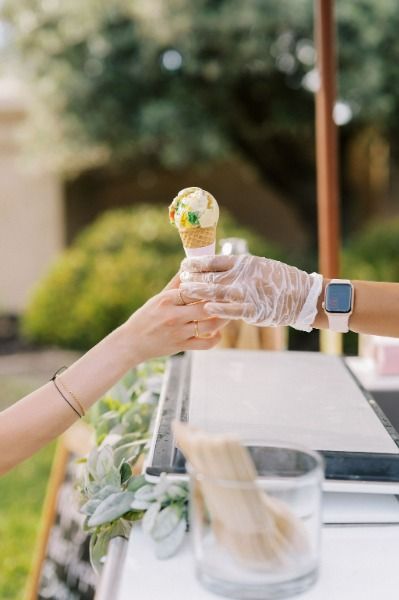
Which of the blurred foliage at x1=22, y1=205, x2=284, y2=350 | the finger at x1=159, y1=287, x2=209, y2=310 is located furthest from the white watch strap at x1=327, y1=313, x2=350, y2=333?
the blurred foliage at x1=22, y1=205, x2=284, y2=350

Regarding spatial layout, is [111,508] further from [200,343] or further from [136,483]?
[200,343]

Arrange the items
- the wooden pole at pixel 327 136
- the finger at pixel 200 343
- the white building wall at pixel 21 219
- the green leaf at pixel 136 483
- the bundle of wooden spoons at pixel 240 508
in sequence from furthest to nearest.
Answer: the white building wall at pixel 21 219, the wooden pole at pixel 327 136, the finger at pixel 200 343, the green leaf at pixel 136 483, the bundle of wooden spoons at pixel 240 508

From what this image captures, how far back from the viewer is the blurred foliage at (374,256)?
7.16 metres

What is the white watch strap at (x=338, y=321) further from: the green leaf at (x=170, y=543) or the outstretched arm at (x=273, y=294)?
the green leaf at (x=170, y=543)

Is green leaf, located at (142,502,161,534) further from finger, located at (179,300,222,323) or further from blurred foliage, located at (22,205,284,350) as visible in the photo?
blurred foliage, located at (22,205,284,350)

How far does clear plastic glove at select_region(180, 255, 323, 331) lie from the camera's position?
141 centimetres

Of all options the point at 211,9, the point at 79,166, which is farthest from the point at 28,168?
the point at 211,9

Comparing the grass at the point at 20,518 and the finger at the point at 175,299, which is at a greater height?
the finger at the point at 175,299

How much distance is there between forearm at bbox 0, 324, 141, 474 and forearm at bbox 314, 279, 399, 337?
41cm

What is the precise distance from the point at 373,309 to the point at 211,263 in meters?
0.34

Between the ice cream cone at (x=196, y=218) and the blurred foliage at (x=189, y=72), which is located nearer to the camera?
the ice cream cone at (x=196, y=218)

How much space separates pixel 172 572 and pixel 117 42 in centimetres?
723

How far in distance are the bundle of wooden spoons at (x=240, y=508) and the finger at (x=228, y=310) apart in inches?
19.4

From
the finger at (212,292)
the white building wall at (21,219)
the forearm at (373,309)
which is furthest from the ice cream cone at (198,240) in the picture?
the white building wall at (21,219)
